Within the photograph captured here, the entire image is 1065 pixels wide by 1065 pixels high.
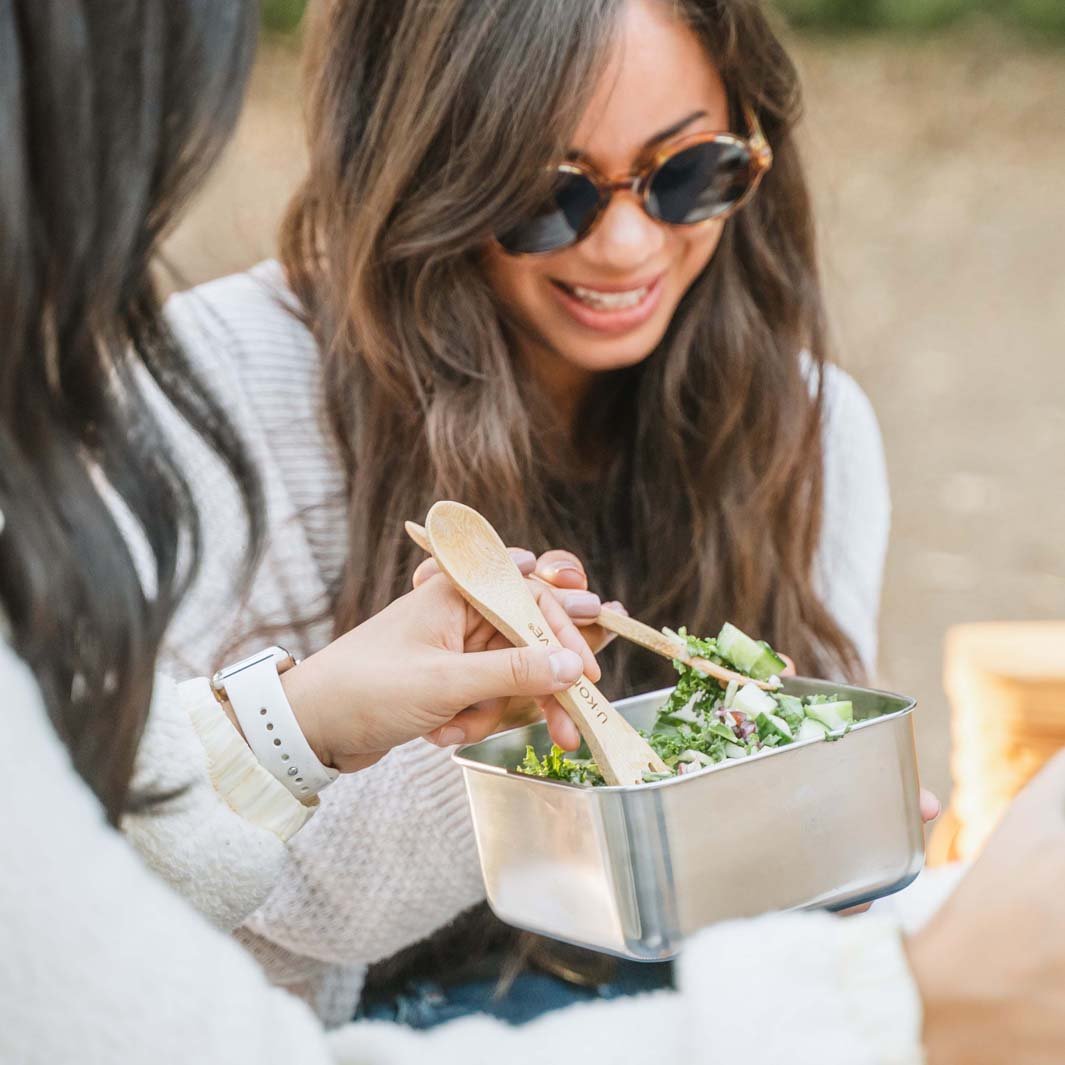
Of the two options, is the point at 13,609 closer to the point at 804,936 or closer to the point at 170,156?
the point at 170,156

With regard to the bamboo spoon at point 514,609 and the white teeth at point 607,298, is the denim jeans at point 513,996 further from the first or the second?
the white teeth at point 607,298

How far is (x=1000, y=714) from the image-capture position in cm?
140

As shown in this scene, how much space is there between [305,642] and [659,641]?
1.40 feet

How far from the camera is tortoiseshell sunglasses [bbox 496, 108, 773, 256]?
1242mm

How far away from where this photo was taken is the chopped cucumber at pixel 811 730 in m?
0.86

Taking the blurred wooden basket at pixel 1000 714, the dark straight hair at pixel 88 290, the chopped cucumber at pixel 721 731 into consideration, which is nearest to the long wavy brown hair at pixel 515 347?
the blurred wooden basket at pixel 1000 714

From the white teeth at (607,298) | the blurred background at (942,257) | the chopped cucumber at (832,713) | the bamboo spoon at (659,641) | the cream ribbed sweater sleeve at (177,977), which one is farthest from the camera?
the blurred background at (942,257)

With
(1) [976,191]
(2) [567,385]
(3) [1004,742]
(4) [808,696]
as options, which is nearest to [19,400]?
(4) [808,696]

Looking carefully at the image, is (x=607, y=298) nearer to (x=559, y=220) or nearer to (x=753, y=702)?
(x=559, y=220)

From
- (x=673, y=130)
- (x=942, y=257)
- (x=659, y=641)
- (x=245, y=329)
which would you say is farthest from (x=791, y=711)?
(x=942, y=257)

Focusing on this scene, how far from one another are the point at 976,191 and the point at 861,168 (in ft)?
1.70

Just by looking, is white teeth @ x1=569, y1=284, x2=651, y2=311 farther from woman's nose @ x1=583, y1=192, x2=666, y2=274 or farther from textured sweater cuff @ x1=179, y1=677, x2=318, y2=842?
textured sweater cuff @ x1=179, y1=677, x2=318, y2=842

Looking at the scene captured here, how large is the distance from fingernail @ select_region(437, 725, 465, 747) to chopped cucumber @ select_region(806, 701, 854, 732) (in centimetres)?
25

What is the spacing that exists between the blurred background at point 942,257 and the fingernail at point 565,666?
7.45ft
